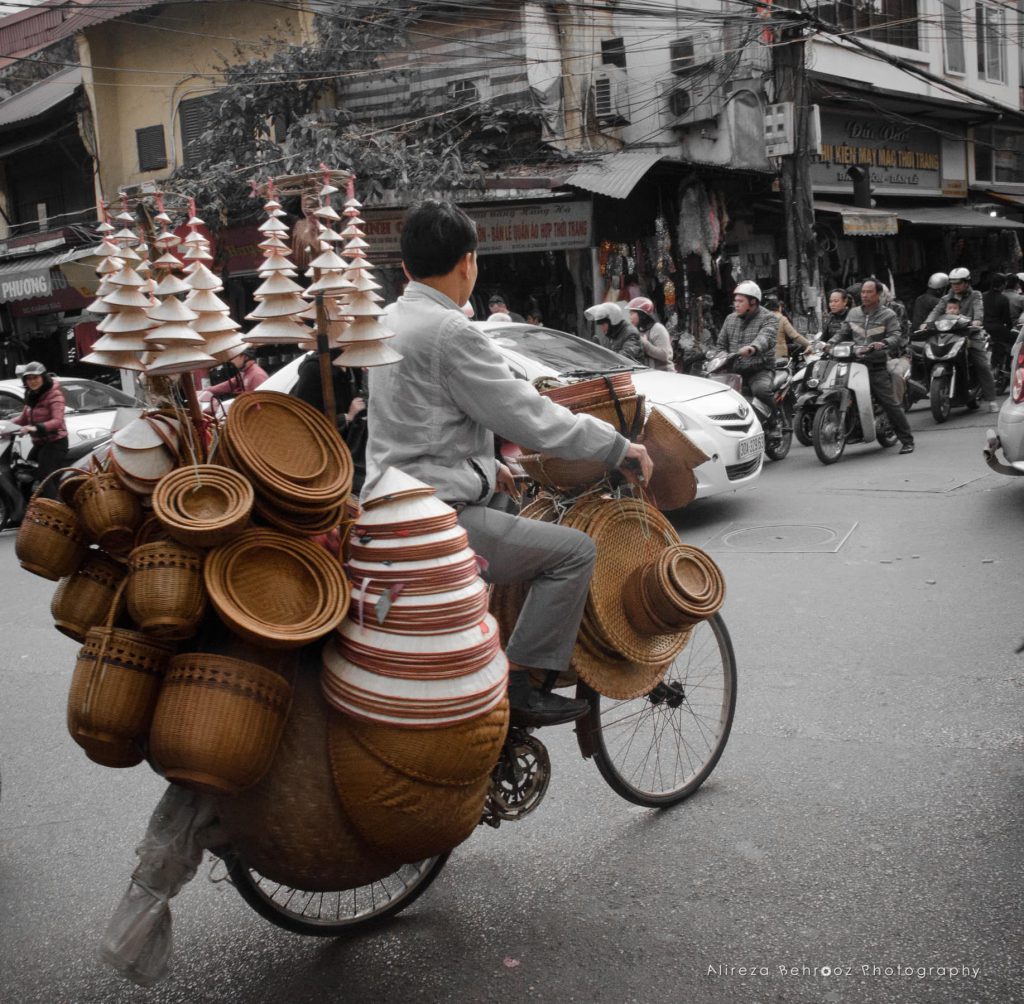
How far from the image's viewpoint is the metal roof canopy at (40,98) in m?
19.6

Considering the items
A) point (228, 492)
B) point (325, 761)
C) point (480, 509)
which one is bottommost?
point (325, 761)

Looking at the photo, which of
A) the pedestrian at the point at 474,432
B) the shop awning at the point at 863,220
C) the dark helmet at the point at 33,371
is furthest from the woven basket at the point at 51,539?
the shop awning at the point at 863,220

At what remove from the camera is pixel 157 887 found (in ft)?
7.91

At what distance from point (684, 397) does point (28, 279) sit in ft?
45.5

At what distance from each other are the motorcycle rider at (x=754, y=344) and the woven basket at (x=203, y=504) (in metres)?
9.58

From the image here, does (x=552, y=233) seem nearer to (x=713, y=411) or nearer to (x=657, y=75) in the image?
(x=657, y=75)

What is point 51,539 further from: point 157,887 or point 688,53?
point 688,53

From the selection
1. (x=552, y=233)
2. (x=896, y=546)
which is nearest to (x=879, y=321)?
(x=896, y=546)

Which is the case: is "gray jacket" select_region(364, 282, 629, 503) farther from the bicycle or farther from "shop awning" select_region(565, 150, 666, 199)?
"shop awning" select_region(565, 150, 666, 199)

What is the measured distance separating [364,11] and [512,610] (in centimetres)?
1599

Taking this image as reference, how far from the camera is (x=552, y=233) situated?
15961 mm

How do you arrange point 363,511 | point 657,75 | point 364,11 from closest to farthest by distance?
point 363,511
point 364,11
point 657,75

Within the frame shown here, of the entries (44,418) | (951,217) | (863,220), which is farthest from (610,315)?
(951,217)

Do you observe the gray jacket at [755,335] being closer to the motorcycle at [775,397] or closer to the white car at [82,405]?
the motorcycle at [775,397]
